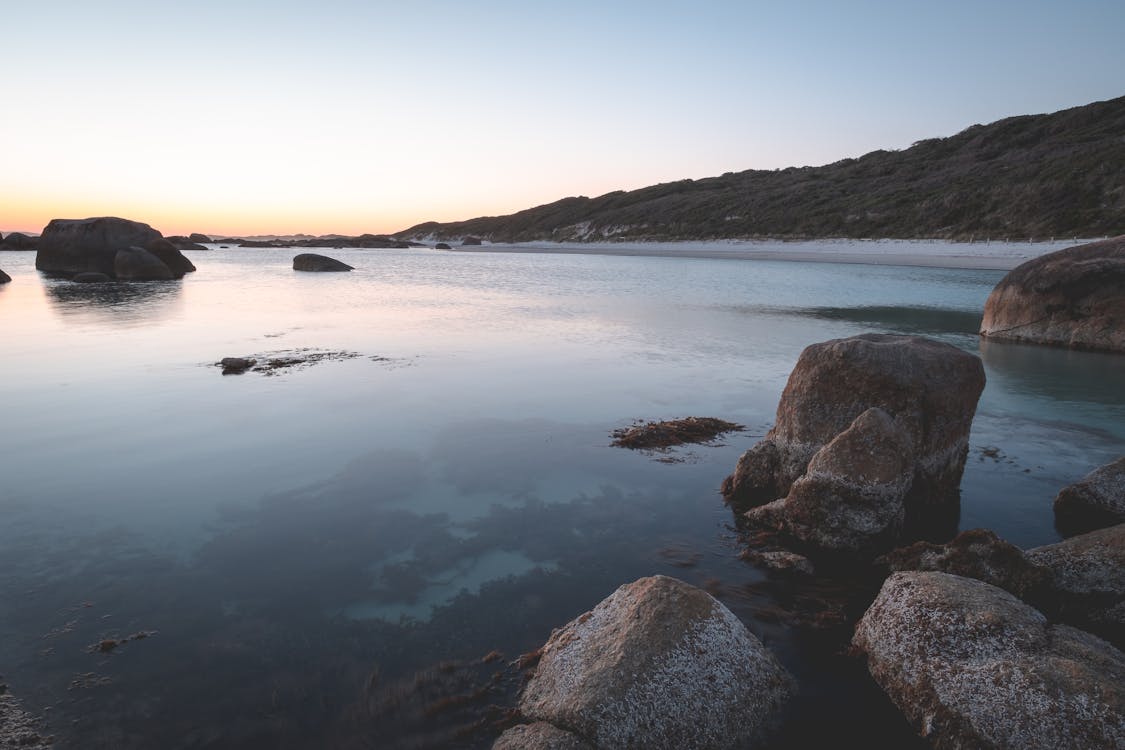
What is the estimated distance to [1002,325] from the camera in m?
17.0

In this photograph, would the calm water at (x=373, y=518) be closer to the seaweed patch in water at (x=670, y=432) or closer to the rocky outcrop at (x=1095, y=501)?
the rocky outcrop at (x=1095, y=501)

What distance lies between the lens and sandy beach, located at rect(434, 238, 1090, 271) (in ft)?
132

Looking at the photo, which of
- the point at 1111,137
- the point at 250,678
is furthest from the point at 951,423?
the point at 1111,137

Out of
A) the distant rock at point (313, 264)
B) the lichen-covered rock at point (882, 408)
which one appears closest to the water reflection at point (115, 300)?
the distant rock at point (313, 264)

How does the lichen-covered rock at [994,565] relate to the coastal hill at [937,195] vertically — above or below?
below

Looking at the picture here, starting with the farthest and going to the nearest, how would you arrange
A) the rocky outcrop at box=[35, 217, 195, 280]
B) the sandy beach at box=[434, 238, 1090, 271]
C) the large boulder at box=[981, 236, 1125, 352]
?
the sandy beach at box=[434, 238, 1090, 271] < the rocky outcrop at box=[35, 217, 195, 280] < the large boulder at box=[981, 236, 1125, 352]

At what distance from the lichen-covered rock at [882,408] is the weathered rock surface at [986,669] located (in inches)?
94.4

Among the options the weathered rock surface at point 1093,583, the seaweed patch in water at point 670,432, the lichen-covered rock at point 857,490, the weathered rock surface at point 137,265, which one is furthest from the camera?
the weathered rock surface at point 137,265

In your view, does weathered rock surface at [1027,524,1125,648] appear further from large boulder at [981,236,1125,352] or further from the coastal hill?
the coastal hill

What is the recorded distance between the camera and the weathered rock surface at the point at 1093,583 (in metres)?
4.20

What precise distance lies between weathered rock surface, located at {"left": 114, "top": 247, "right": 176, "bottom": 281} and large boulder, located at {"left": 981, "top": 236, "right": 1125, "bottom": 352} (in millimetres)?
39226

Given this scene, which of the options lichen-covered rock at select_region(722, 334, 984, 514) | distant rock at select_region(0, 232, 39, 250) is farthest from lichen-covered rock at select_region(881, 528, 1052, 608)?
distant rock at select_region(0, 232, 39, 250)

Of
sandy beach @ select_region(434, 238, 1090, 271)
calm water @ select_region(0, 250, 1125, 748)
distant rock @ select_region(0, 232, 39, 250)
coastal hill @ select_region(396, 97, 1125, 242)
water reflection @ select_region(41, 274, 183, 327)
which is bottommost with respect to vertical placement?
calm water @ select_region(0, 250, 1125, 748)

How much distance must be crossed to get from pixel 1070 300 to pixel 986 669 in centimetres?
1675
